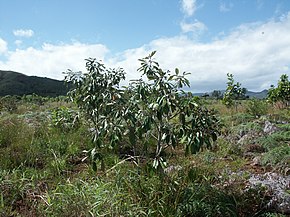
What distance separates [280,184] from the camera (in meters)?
3.02

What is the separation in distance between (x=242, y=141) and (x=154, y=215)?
324 cm

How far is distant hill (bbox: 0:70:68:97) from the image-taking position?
40.7 m

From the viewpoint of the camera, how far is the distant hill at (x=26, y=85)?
40725mm

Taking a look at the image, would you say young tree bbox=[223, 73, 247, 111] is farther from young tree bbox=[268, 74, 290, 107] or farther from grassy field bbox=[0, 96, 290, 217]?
grassy field bbox=[0, 96, 290, 217]

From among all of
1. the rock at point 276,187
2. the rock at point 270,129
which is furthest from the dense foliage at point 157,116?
the rock at point 270,129

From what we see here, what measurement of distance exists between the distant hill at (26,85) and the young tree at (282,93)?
103 feet

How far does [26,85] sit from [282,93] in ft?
137

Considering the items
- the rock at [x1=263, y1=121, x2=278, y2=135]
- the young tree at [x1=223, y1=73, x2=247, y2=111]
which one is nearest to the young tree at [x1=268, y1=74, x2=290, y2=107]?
the young tree at [x1=223, y1=73, x2=247, y2=111]

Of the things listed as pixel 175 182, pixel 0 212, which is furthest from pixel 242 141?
pixel 0 212

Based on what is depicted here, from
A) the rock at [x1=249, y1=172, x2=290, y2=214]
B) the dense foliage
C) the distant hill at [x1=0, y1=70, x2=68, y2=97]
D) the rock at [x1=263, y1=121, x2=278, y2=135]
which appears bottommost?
the rock at [x1=249, y1=172, x2=290, y2=214]

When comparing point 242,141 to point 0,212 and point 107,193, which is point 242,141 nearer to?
point 107,193

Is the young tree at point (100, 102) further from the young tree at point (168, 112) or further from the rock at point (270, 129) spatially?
the rock at point (270, 129)

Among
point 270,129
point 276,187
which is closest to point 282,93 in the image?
point 270,129

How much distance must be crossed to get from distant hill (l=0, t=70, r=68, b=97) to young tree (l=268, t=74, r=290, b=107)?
103ft
